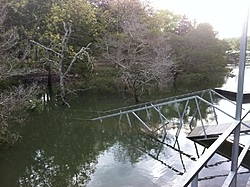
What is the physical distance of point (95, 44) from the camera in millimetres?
11422

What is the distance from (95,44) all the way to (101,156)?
715 cm

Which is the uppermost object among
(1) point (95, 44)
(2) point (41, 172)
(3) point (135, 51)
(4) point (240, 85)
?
(1) point (95, 44)

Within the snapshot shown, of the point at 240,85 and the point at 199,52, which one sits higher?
the point at 199,52

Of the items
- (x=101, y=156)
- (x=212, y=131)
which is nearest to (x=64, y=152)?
(x=101, y=156)

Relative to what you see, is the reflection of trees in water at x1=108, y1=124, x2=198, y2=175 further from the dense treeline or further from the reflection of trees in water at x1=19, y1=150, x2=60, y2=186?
the dense treeline

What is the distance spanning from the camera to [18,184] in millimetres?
4238

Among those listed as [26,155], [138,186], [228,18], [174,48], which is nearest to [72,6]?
[174,48]

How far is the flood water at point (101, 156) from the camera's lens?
13.8 ft

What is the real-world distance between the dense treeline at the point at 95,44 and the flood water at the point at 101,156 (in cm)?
268

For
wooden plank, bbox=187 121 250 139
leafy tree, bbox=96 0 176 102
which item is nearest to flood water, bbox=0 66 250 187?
wooden plank, bbox=187 121 250 139

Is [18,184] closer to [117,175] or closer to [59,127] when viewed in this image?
[117,175]

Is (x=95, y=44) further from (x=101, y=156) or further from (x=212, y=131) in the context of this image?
(x=212, y=131)

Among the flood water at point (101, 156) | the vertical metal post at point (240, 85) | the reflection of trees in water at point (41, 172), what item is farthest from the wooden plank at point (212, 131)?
the vertical metal post at point (240, 85)

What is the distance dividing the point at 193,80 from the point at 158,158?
9.96m
